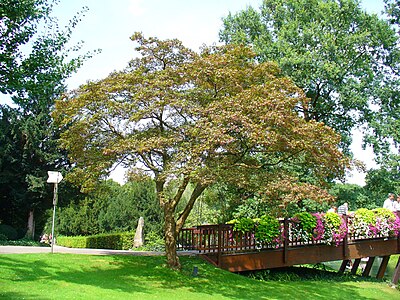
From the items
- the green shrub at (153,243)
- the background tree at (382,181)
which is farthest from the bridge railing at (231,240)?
the background tree at (382,181)

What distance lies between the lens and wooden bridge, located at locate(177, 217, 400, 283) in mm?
13008

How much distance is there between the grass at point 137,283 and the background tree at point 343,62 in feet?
29.1

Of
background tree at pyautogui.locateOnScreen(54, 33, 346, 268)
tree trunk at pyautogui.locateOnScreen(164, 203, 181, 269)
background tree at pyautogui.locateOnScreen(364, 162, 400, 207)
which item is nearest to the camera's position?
background tree at pyautogui.locateOnScreen(54, 33, 346, 268)

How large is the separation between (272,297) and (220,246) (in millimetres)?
2863

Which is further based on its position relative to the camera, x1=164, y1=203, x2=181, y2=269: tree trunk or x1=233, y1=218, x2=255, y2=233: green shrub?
x1=233, y1=218, x2=255, y2=233: green shrub

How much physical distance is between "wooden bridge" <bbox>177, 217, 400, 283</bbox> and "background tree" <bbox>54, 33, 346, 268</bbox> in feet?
5.99

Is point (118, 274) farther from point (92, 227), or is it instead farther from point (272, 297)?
point (92, 227)

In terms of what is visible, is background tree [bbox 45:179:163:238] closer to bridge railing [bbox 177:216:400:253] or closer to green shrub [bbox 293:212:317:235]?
bridge railing [bbox 177:216:400:253]

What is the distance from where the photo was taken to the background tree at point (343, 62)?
19391mm

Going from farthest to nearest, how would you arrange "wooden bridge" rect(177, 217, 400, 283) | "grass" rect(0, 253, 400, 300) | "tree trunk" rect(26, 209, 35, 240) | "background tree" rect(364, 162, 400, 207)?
"tree trunk" rect(26, 209, 35, 240) → "background tree" rect(364, 162, 400, 207) → "wooden bridge" rect(177, 217, 400, 283) → "grass" rect(0, 253, 400, 300)

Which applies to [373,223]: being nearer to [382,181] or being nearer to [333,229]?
[333,229]

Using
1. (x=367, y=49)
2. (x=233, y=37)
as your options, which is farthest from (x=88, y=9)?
(x=367, y=49)

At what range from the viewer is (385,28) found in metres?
20.1

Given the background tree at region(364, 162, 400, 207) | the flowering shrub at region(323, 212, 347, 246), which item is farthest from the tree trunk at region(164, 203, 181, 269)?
the background tree at region(364, 162, 400, 207)
